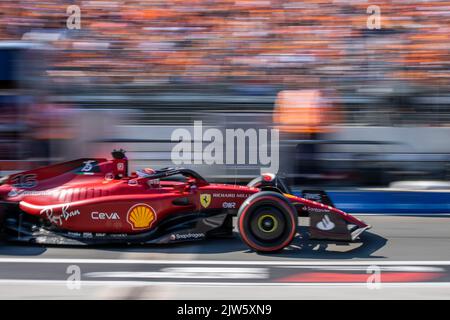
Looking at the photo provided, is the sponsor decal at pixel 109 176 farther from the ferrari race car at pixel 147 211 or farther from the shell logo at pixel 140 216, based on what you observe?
the shell logo at pixel 140 216

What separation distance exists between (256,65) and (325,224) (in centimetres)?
487

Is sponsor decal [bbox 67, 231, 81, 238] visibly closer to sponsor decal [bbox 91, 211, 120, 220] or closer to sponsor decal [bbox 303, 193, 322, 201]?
sponsor decal [bbox 91, 211, 120, 220]

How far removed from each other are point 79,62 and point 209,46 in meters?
2.08

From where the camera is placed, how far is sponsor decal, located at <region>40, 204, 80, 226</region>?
6.13m

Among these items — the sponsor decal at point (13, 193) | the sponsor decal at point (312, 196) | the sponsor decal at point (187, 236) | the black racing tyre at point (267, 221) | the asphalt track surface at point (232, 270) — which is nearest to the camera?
the asphalt track surface at point (232, 270)

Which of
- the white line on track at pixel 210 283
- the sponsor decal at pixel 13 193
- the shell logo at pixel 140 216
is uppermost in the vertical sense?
the sponsor decal at pixel 13 193

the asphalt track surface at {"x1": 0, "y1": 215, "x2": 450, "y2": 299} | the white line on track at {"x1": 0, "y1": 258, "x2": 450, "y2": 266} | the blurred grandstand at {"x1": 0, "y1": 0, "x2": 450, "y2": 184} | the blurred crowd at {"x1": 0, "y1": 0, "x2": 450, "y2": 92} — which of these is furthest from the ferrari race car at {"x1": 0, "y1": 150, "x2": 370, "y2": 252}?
the blurred crowd at {"x1": 0, "y1": 0, "x2": 450, "y2": 92}

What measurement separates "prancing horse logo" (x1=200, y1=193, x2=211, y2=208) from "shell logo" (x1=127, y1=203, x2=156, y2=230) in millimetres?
457

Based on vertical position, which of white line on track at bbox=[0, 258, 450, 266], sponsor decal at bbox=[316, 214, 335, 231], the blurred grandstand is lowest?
white line on track at bbox=[0, 258, 450, 266]

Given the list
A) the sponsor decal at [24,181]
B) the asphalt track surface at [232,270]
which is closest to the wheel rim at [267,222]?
the asphalt track surface at [232,270]

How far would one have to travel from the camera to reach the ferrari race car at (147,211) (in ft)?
19.8

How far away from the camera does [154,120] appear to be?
9914 millimetres

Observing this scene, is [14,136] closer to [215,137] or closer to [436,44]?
[215,137]
